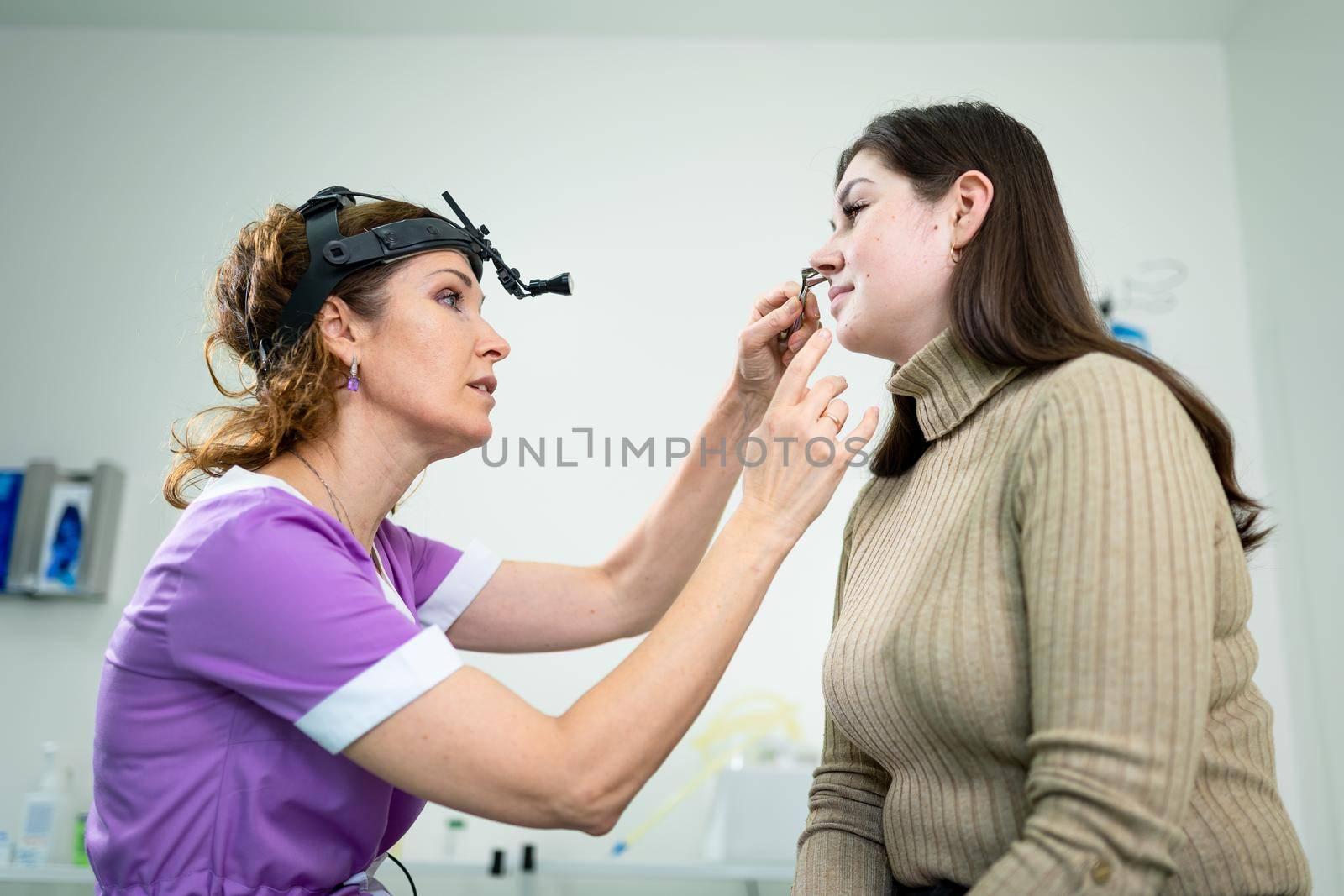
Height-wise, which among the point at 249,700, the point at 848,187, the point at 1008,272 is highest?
the point at 848,187

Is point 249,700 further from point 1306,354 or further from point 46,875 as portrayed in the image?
point 1306,354

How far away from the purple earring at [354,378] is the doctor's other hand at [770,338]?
18.3 inches

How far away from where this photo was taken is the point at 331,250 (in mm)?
1209

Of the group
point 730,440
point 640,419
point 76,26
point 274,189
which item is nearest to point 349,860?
point 730,440

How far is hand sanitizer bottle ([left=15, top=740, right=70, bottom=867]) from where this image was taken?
2162 millimetres

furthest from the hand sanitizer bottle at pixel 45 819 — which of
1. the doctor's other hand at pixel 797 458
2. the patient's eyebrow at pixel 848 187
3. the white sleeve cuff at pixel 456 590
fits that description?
the patient's eyebrow at pixel 848 187

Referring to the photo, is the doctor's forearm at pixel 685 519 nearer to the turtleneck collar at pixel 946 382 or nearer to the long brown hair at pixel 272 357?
the turtleneck collar at pixel 946 382

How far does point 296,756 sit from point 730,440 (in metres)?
0.70

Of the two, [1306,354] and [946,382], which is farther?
[1306,354]

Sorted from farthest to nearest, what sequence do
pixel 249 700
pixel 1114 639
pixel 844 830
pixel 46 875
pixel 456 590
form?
pixel 46 875
pixel 456 590
pixel 844 830
pixel 249 700
pixel 1114 639

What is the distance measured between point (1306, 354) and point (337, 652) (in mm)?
2344

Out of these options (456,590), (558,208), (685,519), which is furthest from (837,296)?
(558,208)

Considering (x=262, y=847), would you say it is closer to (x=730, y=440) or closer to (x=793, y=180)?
(x=730, y=440)

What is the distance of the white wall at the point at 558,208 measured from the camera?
2.49 meters
